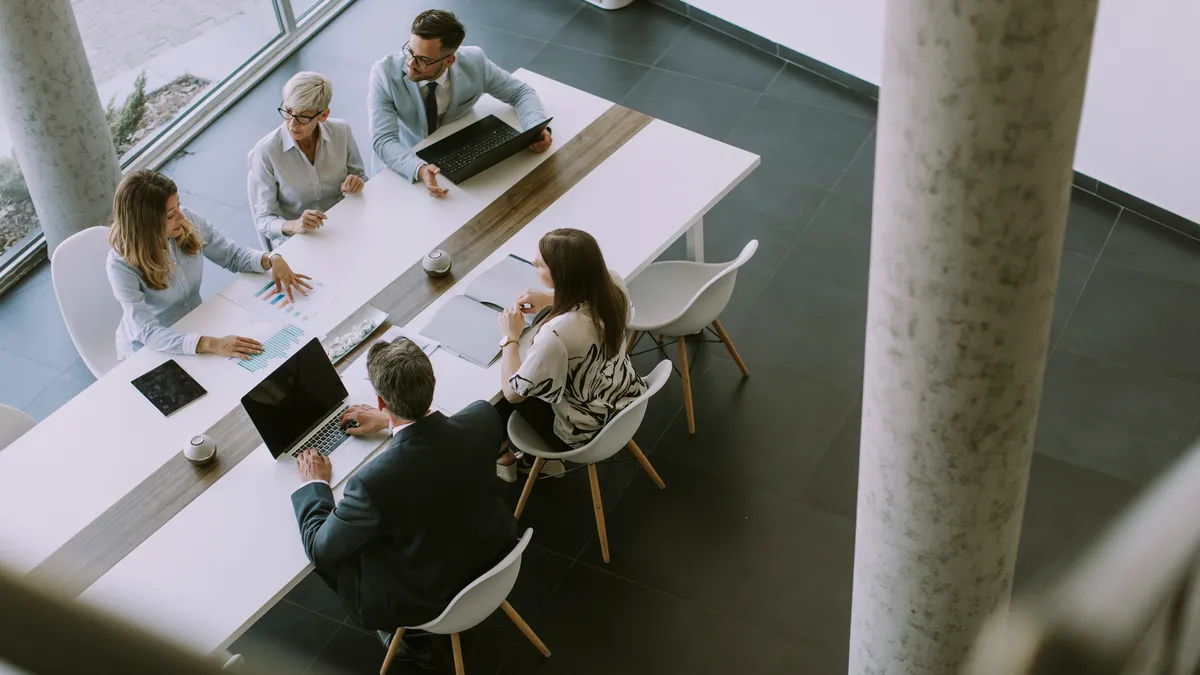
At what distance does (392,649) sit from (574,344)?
1.14 meters

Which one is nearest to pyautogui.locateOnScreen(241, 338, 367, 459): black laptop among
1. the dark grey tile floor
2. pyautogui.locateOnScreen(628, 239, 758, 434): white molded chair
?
the dark grey tile floor

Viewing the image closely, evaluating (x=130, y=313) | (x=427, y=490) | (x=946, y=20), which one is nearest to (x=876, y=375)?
(x=946, y=20)

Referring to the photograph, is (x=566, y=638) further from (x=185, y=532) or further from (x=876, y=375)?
(x=876, y=375)

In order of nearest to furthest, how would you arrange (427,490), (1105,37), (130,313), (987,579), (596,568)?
(987,579), (427,490), (130,313), (596,568), (1105,37)

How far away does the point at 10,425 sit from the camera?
3900mm

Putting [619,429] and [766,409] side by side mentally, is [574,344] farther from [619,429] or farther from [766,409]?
[766,409]

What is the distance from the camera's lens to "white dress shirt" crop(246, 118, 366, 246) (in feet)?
14.7

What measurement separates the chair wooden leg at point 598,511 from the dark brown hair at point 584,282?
1.88 ft

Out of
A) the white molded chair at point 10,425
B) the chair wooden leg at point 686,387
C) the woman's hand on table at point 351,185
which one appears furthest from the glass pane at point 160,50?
the chair wooden leg at point 686,387

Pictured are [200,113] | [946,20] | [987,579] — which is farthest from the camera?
[200,113]

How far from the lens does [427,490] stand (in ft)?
10.6

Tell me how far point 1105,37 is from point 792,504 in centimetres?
251

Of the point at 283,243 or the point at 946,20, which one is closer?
the point at 946,20

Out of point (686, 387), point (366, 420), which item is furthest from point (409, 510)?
point (686, 387)
